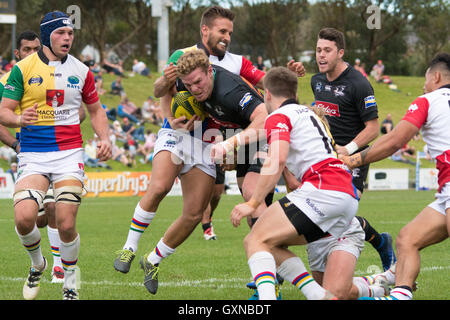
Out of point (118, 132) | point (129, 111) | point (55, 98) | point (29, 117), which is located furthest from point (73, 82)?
point (129, 111)

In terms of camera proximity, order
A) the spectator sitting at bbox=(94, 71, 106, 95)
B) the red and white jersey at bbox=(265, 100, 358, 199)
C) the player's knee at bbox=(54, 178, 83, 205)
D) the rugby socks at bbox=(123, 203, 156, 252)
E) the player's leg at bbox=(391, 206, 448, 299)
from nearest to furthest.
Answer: the red and white jersey at bbox=(265, 100, 358, 199), the player's leg at bbox=(391, 206, 448, 299), the player's knee at bbox=(54, 178, 83, 205), the rugby socks at bbox=(123, 203, 156, 252), the spectator sitting at bbox=(94, 71, 106, 95)

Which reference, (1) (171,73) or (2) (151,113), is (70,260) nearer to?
(1) (171,73)

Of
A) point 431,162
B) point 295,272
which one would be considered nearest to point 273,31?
point 431,162

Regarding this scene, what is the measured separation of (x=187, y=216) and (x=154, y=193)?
0.43 m

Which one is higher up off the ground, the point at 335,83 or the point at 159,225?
the point at 335,83

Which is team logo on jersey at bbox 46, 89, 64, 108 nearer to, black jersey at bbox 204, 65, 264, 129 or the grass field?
black jersey at bbox 204, 65, 264, 129

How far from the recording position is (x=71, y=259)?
629cm

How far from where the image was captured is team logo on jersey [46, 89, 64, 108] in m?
6.48

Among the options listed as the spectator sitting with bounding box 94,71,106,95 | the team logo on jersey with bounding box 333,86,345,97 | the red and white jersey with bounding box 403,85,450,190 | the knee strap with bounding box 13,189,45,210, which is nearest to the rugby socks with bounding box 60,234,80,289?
the knee strap with bounding box 13,189,45,210

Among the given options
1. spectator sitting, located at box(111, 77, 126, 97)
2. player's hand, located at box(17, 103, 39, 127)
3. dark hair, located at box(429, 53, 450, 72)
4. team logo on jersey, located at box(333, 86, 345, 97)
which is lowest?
spectator sitting, located at box(111, 77, 126, 97)

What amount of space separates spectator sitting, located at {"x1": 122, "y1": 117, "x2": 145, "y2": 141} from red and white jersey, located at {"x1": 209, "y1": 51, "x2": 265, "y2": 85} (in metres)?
21.0

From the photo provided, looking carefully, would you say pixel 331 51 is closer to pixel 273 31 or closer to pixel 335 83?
pixel 335 83

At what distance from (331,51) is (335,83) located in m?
0.41

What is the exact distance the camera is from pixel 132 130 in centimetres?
2862
